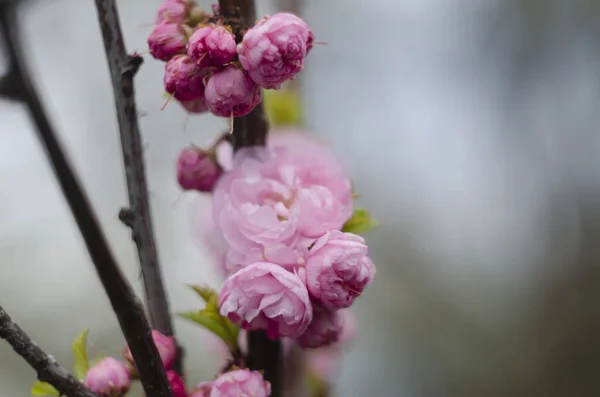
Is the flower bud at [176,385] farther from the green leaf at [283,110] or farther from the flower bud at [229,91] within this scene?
the green leaf at [283,110]

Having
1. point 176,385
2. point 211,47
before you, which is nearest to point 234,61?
point 211,47

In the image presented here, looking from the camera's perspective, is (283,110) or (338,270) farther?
(283,110)

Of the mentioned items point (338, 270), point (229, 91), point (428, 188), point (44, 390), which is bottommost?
point (428, 188)

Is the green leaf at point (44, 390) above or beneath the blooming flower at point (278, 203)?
beneath

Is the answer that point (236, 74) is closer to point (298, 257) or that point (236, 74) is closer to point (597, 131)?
point (298, 257)

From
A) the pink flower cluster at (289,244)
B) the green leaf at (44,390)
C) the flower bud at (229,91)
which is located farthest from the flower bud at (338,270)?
the green leaf at (44,390)

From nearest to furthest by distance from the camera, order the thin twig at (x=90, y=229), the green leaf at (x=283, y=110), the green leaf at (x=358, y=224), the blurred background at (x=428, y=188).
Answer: the thin twig at (x=90, y=229)
the green leaf at (x=358, y=224)
the green leaf at (x=283, y=110)
the blurred background at (x=428, y=188)

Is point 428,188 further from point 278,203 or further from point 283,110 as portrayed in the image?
point 278,203
